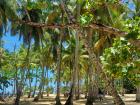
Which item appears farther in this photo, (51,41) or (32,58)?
(32,58)

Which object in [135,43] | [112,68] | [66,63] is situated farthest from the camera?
[66,63]

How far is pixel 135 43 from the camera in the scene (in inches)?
322

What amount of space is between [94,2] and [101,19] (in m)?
26.9

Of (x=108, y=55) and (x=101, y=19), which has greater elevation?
(x=101, y=19)

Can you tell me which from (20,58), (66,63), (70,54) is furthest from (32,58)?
(70,54)

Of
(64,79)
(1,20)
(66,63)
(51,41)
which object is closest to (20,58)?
(66,63)

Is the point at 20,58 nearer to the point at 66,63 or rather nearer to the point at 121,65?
the point at 66,63

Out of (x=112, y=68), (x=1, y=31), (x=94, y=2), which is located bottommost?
(x=112, y=68)

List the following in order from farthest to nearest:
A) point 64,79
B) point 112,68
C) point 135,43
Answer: point 64,79
point 112,68
point 135,43

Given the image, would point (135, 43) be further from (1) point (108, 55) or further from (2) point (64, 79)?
(2) point (64, 79)

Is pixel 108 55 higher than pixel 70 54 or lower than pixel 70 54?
lower

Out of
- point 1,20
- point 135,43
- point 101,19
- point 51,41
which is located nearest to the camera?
point 135,43

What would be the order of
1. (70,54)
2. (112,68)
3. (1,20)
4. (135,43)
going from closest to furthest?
(135,43) → (112,68) → (1,20) → (70,54)

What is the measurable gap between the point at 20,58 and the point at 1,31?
2345 cm
